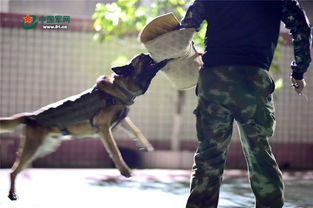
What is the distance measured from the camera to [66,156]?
6.23 metres

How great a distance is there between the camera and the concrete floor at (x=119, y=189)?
349cm

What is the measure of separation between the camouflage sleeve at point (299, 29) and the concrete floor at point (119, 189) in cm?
168

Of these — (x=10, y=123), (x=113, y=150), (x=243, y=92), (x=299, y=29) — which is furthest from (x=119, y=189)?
(x=299, y=29)

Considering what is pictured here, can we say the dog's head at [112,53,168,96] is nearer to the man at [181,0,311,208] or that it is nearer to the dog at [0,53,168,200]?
the dog at [0,53,168,200]

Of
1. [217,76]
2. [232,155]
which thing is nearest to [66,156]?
[232,155]

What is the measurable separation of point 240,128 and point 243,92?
0.20m

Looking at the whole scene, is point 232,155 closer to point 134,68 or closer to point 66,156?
point 66,156

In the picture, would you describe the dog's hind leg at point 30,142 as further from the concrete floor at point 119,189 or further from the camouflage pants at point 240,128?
the camouflage pants at point 240,128

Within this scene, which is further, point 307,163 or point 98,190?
point 307,163

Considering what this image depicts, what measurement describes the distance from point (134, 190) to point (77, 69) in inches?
110

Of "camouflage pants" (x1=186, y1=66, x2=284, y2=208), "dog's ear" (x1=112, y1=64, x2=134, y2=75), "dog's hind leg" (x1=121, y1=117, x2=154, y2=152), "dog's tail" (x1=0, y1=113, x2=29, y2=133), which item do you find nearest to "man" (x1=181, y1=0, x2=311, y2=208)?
"camouflage pants" (x1=186, y1=66, x2=284, y2=208)

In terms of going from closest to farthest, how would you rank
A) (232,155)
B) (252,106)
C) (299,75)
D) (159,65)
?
(252,106) → (299,75) → (159,65) → (232,155)

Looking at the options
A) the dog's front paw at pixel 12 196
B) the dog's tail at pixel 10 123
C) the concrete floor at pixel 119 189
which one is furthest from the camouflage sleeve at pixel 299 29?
the dog's front paw at pixel 12 196

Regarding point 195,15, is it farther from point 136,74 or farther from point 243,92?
point 136,74
